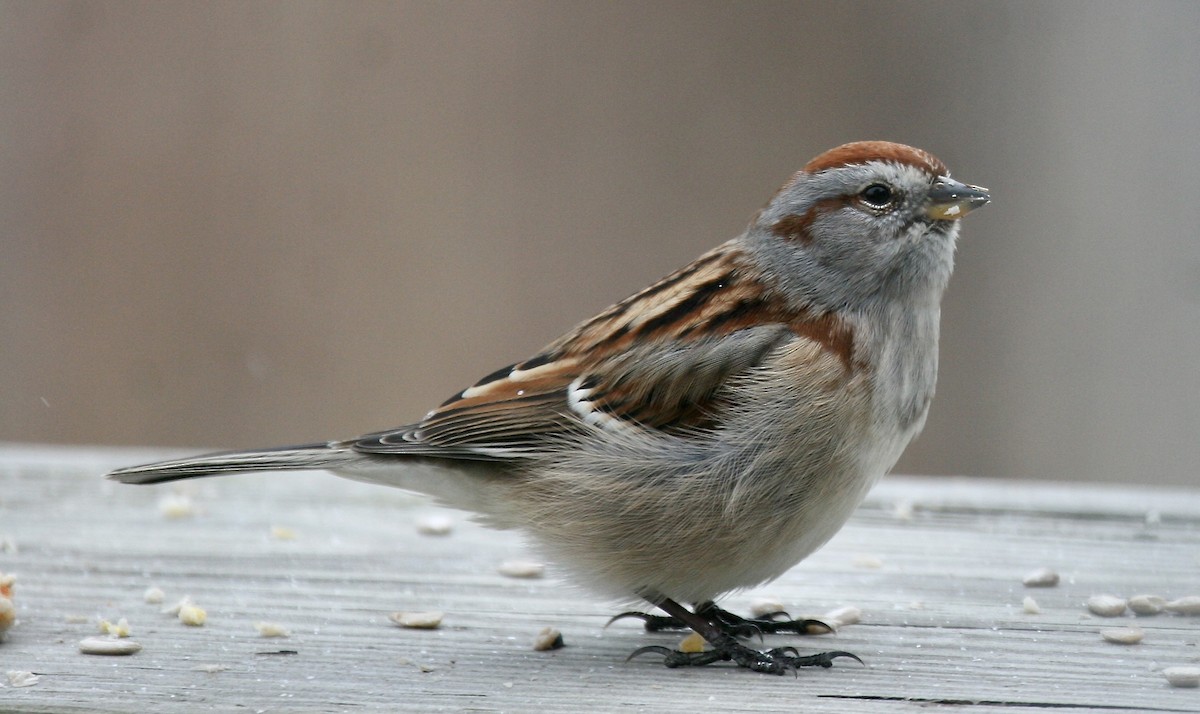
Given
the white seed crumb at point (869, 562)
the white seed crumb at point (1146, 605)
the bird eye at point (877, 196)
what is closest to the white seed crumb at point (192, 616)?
the white seed crumb at point (869, 562)

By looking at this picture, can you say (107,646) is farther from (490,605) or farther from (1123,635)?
(1123,635)

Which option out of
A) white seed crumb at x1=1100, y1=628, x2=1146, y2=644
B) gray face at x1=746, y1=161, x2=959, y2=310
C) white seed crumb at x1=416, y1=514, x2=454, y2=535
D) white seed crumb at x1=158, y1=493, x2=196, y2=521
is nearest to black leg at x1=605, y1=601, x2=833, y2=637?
white seed crumb at x1=1100, y1=628, x2=1146, y2=644

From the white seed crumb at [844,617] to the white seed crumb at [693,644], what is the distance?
29cm

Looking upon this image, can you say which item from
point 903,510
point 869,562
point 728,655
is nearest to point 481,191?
point 903,510

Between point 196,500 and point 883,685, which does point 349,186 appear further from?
point 883,685

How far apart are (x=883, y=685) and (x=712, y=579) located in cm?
45

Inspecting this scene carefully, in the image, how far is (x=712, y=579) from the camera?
2.77m

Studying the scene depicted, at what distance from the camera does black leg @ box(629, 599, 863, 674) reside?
261 centimetres

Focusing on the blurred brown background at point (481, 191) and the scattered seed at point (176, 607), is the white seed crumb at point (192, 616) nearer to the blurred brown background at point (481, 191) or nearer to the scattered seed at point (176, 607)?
the scattered seed at point (176, 607)

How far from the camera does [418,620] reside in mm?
2832

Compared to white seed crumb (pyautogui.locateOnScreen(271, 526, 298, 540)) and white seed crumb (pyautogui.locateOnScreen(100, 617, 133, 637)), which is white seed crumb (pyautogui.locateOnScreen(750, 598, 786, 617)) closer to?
white seed crumb (pyautogui.locateOnScreen(271, 526, 298, 540))

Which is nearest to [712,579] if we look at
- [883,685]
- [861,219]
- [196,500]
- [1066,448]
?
[883,685]

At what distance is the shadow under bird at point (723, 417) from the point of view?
2.73 meters

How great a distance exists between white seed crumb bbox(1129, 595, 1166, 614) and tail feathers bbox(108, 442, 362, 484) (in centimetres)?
169
